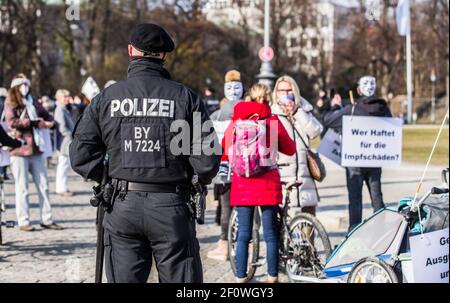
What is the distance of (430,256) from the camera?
18.1ft

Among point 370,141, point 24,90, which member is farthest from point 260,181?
point 24,90

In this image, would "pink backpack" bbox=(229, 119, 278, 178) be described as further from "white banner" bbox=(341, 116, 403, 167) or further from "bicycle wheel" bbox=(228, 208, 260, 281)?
"white banner" bbox=(341, 116, 403, 167)

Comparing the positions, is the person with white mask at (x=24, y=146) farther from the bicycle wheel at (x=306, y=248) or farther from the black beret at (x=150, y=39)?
the black beret at (x=150, y=39)

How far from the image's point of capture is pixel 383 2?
148 ft

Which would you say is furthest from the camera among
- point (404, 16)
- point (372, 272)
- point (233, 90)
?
point (404, 16)

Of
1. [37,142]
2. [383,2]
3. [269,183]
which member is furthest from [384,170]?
[383,2]

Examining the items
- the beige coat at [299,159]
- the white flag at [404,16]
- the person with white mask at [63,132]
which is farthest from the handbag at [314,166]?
the white flag at [404,16]

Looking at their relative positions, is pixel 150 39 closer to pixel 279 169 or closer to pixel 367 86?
pixel 279 169

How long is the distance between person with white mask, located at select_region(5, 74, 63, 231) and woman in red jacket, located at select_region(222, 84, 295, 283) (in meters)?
Answer: 3.56

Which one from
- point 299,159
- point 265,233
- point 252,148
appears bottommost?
point 265,233

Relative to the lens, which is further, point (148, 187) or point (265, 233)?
point (265, 233)

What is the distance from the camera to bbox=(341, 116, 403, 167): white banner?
8.88 m

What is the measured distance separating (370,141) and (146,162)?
5048 millimetres

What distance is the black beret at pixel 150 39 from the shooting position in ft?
14.6
